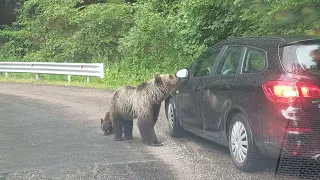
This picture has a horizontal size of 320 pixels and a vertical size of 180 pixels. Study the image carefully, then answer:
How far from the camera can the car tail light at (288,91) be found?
5.77 meters

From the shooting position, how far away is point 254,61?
22.2 feet

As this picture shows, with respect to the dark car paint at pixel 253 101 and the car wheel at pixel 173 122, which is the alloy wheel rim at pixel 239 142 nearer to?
the dark car paint at pixel 253 101

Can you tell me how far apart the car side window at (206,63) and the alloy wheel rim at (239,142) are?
4.60 ft

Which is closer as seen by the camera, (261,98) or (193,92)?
(261,98)

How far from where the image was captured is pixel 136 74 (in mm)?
20797

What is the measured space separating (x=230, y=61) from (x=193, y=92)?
3.56ft

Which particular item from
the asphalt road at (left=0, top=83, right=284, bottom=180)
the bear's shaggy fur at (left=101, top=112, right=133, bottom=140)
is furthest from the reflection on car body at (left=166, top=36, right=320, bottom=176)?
the bear's shaggy fur at (left=101, top=112, right=133, bottom=140)

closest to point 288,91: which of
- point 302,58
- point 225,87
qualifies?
point 302,58

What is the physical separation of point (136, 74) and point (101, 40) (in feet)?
15.6

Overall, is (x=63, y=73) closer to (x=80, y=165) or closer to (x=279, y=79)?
(x=80, y=165)

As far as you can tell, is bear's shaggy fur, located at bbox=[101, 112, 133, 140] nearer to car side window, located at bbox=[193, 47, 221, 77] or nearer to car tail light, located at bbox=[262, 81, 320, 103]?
car side window, located at bbox=[193, 47, 221, 77]

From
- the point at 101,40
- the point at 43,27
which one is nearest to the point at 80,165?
the point at 101,40

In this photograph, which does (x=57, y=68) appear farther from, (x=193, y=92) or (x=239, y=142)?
(x=239, y=142)

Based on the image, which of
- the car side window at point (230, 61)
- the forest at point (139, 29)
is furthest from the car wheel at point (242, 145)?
the forest at point (139, 29)
